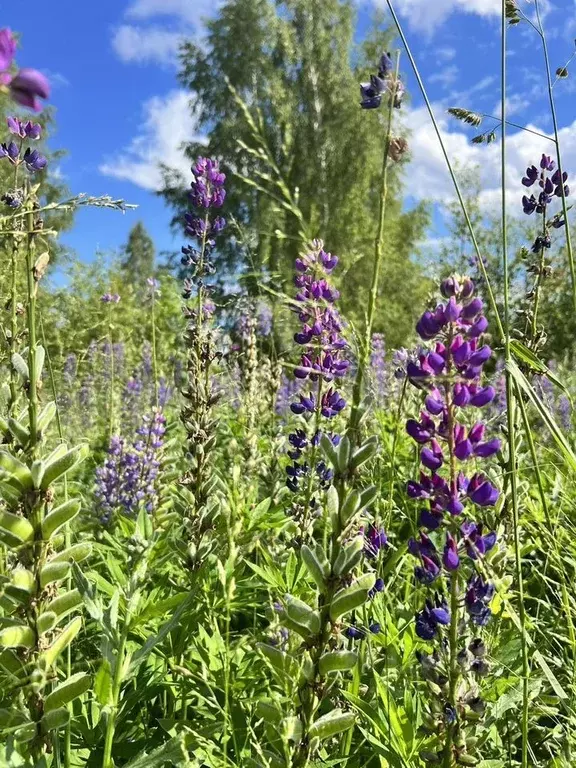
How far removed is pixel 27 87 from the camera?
2.47 feet

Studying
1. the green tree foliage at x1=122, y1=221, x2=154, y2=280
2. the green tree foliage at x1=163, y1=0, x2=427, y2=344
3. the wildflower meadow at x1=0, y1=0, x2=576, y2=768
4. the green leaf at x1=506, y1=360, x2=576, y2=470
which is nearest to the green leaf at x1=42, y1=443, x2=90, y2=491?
the wildflower meadow at x1=0, y1=0, x2=576, y2=768

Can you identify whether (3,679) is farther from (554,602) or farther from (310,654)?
(554,602)

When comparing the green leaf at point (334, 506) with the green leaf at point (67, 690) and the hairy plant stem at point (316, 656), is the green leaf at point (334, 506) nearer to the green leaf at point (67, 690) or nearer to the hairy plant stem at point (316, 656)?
the hairy plant stem at point (316, 656)

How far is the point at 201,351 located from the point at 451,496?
140 cm

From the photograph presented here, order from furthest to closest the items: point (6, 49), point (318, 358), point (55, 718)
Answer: point (318, 358), point (55, 718), point (6, 49)

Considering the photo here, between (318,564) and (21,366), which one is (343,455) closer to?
(318,564)

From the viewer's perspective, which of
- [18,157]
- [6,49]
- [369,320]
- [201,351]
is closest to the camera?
[6,49]

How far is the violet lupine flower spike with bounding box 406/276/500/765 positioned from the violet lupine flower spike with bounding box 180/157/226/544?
1009 millimetres

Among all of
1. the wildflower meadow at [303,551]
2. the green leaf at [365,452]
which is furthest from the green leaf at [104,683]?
the green leaf at [365,452]

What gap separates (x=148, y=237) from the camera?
82625mm

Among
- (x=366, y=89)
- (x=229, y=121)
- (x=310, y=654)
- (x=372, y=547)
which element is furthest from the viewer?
(x=229, y=121)

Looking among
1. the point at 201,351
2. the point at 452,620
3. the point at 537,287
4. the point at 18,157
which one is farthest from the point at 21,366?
the point at 537,287

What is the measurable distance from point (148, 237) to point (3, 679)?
84.9m

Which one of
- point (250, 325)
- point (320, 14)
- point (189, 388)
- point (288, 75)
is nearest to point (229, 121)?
point (288, 75)
